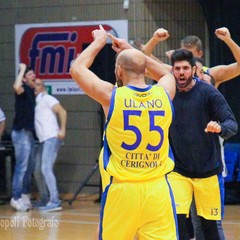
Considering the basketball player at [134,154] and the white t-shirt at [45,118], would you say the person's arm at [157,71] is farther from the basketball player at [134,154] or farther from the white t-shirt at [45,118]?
the white t-shirt at [45,118]

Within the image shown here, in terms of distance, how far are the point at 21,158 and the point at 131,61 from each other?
24.8ft

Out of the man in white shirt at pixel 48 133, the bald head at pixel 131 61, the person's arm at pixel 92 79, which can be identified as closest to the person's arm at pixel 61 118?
the man in white shirt at pixel 48 133

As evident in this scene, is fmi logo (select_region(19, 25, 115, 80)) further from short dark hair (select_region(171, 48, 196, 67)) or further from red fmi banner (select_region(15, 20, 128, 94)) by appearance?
short dark hair (select_region(171, 48, 196, 67))

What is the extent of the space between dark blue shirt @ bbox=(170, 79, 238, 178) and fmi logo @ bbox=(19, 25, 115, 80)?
710cm

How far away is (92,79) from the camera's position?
6.27 metres

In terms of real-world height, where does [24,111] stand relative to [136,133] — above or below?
below

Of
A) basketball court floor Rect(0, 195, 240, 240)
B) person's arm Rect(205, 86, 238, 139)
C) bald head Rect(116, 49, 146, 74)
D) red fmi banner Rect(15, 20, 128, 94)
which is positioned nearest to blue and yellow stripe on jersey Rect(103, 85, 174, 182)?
bald head Rect(116, 49, 146, 74)

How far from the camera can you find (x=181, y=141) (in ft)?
25.0

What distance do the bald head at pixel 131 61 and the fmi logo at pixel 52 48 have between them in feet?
27.7

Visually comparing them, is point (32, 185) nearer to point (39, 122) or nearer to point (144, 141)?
point (39, 122)

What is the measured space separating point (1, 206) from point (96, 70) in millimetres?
2689

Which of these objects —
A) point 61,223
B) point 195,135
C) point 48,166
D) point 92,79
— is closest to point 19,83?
point 48,166

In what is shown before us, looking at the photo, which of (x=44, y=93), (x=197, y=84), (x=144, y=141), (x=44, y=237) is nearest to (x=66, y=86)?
(x=44, y=93)

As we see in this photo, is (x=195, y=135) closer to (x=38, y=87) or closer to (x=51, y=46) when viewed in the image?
(x=38, y=87)
